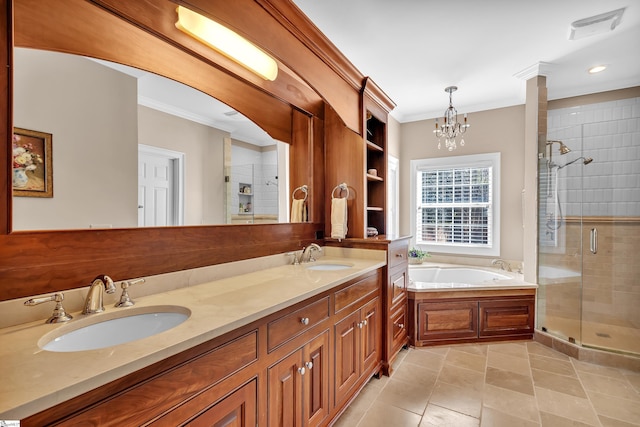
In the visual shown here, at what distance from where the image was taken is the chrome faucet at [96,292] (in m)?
1.05

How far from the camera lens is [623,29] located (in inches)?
91.3

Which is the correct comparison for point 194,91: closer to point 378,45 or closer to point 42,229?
point 42,229

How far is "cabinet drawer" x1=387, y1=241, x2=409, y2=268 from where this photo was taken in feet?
7.91

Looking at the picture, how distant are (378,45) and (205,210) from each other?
1.99m

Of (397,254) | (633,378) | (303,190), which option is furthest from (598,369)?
(303,190)

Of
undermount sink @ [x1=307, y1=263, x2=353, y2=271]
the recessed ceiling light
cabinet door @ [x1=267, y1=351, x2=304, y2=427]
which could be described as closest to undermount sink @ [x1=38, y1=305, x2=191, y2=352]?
cabinet door @ [x1=267, y1=351, x2=304, y2=427]

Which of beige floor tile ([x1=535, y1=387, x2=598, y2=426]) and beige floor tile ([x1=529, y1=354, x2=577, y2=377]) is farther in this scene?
beige floor tile ([x1=529, y1=354, x2=577, y2=377])

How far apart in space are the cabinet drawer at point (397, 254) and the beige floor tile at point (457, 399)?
0.94m

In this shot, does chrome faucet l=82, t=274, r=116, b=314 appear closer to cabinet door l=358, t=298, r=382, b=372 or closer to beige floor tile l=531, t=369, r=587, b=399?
cabinet door l=358, t=298, r=382, b=372

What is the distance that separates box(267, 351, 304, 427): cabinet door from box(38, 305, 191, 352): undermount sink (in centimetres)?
47

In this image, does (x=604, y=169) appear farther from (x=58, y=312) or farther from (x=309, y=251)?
(x=58, y=312)

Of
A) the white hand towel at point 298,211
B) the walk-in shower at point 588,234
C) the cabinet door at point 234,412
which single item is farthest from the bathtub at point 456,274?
the cabinet door at point 234,412

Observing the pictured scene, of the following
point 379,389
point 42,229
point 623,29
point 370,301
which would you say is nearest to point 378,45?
point 623,29

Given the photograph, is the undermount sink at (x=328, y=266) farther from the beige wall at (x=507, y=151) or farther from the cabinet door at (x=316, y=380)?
the beige wall at (x=507, y=151)
